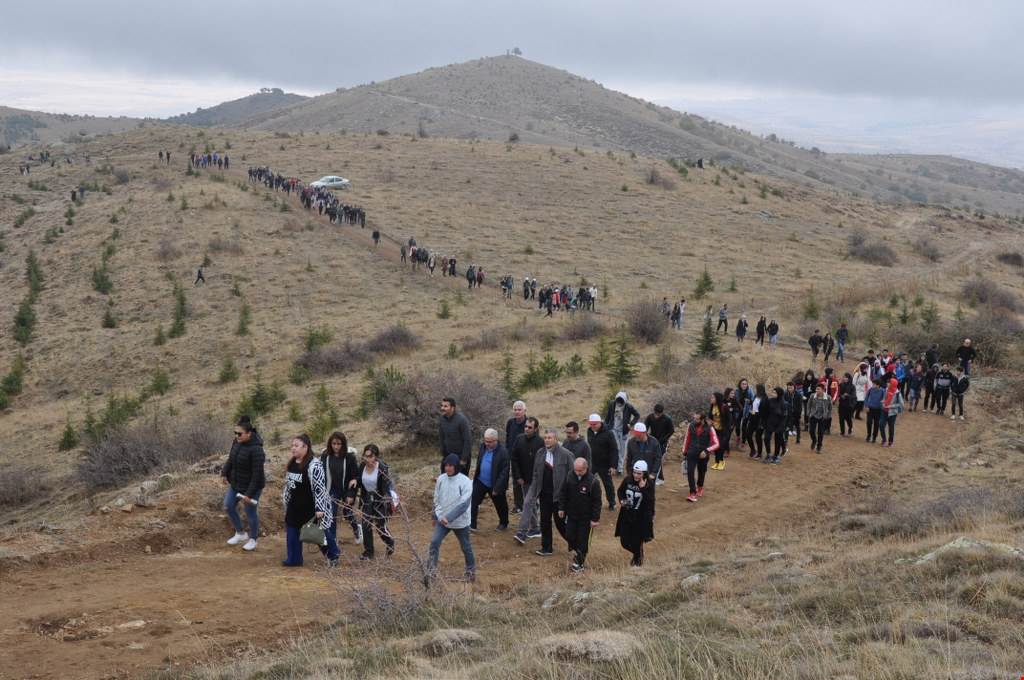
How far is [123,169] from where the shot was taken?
2089 inches

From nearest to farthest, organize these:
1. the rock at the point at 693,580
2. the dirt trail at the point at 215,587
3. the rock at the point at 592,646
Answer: the rock at the point at 592,646 → the dirt trail at the point at 215,587 → the rock at the point at 693,580

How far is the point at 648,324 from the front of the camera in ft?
82.2

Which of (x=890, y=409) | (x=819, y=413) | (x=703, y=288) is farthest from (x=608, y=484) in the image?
(x=703, y=288)

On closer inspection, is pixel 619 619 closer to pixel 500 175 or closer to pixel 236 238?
pixel 236 238

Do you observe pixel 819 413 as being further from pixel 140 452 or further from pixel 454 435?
pixel 140 452

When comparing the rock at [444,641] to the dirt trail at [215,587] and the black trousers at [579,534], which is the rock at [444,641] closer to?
the dirt trail at [215,587]

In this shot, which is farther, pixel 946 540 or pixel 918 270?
pixel 918 270

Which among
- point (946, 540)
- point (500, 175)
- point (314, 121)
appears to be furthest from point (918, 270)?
point (314, 121)

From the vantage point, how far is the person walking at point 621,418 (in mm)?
11914

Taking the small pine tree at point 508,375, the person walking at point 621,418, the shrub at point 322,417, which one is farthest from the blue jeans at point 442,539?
the small pine tree at point 508,375

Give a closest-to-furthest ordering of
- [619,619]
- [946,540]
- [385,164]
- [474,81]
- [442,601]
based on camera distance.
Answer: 1. [619,619]
2. [442,601]
3. [946,540]
4. [385,164]
5. [474,81]

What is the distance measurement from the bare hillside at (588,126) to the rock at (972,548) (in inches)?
3034

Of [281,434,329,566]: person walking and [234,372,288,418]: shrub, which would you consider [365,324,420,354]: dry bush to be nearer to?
[234,372,288,418]: shrub

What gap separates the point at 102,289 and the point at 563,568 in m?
Answer: 29.5
